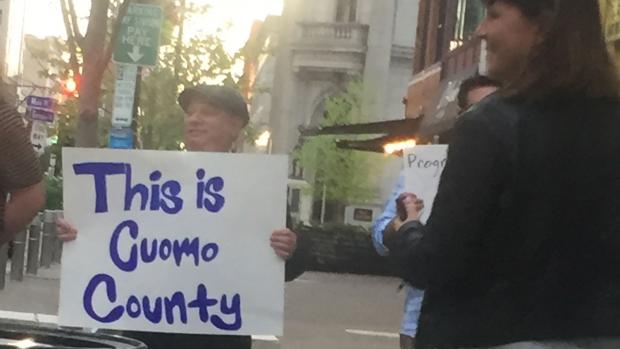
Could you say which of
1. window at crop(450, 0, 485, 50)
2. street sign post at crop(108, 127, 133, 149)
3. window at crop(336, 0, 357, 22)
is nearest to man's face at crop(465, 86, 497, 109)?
street sign post at crop(108, 127, 133, 149)

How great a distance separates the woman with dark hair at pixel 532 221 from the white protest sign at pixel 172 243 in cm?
164

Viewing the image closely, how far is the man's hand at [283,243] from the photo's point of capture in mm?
4164

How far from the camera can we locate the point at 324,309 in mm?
17516

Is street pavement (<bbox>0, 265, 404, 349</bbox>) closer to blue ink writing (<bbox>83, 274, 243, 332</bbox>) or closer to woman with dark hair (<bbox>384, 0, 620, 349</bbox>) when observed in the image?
blue ink writing (<bbox>83, 274, 243, 332</bbox>)

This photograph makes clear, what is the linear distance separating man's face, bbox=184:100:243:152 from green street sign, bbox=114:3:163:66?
9.93 m

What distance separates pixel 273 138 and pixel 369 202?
40.3 feet

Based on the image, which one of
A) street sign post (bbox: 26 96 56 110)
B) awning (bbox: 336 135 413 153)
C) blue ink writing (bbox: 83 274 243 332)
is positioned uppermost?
street sign post (bbox: 26 96 56 110)

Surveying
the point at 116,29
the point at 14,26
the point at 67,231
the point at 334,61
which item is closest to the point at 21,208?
the point at 67,231

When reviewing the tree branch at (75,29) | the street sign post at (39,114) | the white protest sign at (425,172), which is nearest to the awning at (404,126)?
the street sign post at (39,114)

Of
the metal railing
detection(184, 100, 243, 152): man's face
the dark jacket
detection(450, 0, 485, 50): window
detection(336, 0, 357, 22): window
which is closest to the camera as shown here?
the dark jacket

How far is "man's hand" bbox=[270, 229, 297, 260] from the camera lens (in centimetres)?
416

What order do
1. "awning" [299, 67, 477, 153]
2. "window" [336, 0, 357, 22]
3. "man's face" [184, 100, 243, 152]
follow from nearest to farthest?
1. "man's face" [184, 100, 243, 152]
2. "awning" [299, 67, 477, 153]
3. "window" [336, 0, 357, 22]

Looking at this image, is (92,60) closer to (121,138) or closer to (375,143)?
(121,138)

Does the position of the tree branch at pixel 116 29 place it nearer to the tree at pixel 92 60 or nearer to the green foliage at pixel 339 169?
the tree at pixel 92 60
